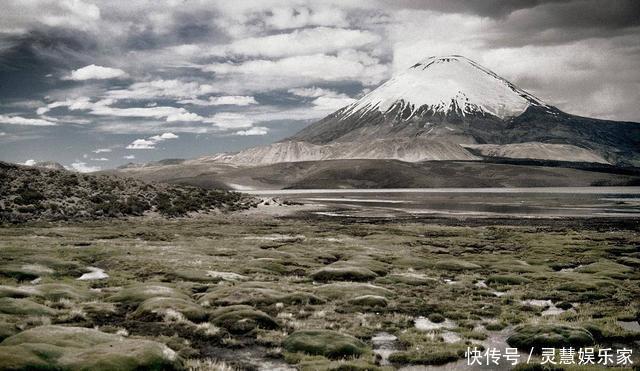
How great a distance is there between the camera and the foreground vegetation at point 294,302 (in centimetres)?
2111

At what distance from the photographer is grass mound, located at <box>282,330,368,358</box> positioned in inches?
866

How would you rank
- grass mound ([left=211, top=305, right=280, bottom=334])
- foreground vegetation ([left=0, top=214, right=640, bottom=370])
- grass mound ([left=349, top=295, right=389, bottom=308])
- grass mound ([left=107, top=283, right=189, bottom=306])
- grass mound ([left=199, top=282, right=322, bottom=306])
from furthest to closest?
grass mound ([left=349, top=295, right=389, bottom=308]) → grass mound ([left=199, top=282, right=322, bottom=306]) → grass mound ([left=107, top=283, right=189, bottom=306]) → grass mound ([left=211, top=305, right=280, bottom=334]) → foreground vegetation ([left=0, top=214, right=640, bottom=370])

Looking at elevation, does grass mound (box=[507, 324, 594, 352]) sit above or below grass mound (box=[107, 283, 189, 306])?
below

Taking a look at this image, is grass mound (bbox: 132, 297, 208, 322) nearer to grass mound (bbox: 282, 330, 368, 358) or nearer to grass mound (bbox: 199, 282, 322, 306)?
grass mound (bbox: 199, 282, 322, 306)

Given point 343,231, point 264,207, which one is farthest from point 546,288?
point 264,207

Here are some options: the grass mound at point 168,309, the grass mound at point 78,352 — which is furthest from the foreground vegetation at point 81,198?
the grass mound at point 78,352

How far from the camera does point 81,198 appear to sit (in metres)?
108

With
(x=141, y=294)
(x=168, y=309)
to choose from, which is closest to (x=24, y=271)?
(x=141, y=294)

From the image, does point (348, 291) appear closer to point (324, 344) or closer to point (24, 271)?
point (324, 344)

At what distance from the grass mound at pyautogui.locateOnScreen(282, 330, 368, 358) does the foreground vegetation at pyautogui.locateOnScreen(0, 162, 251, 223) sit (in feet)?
264

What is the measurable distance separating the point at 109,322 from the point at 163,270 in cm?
1759

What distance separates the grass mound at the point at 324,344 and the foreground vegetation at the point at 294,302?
0.27ft

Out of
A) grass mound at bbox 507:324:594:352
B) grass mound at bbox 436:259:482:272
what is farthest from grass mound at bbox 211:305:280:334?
grass mound at bbox 436:259:482:272

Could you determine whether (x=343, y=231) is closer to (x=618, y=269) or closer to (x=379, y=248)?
(x=379, y=248)
